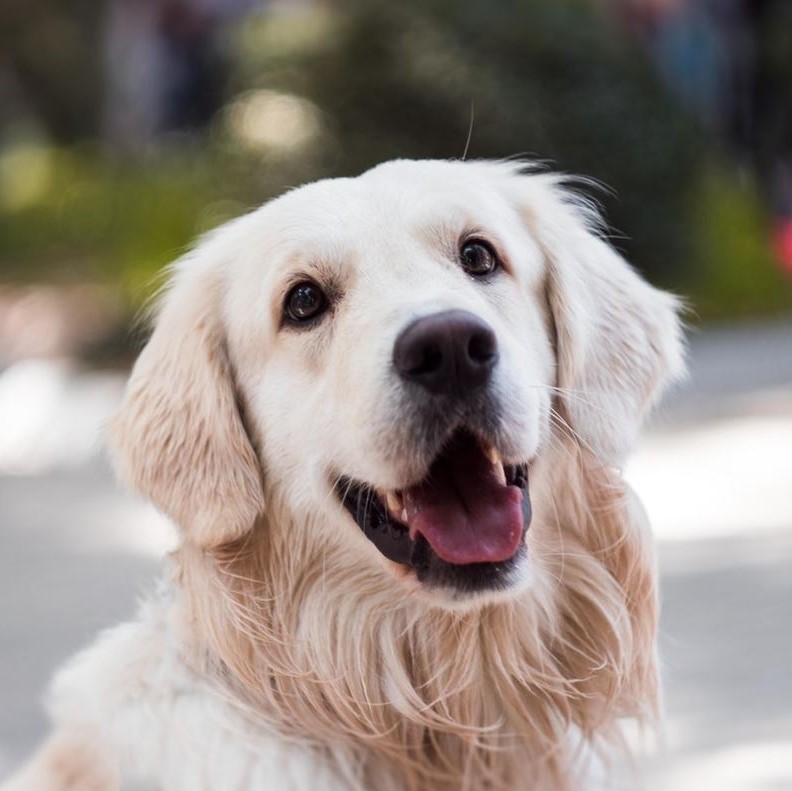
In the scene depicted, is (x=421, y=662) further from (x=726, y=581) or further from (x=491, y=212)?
(x=726, y=581)

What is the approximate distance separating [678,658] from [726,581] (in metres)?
0.81

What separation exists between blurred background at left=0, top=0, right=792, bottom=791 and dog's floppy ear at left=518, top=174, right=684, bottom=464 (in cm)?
86

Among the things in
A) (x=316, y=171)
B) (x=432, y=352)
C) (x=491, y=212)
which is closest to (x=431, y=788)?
(x=432, y=352)

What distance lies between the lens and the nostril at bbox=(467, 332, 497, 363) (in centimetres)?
306

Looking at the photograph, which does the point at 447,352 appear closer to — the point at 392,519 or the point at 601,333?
the point at 392,519

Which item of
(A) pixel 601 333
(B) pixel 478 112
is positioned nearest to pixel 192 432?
(A) pixel 601 333

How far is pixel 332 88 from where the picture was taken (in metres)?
11.7

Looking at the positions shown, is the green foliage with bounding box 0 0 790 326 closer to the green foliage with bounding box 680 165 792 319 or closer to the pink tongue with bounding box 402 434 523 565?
the green foliage with bounding box 680 165 792 319

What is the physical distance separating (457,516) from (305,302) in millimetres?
639

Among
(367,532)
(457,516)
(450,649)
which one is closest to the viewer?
(457,516)

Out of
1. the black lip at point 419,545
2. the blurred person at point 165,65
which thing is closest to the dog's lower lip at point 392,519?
the black lip at point 419,545

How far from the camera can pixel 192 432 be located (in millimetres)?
3502

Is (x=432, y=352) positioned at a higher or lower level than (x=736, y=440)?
higher

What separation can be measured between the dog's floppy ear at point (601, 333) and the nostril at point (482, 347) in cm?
45
